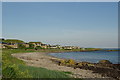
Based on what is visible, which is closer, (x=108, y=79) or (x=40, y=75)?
(x=40, y=75)

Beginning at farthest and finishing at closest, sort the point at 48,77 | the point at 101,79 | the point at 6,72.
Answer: the point at 101,79 < the point at 48,77 < the point at 6,72

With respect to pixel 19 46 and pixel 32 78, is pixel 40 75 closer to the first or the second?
pixel 32 78

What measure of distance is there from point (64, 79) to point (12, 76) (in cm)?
276

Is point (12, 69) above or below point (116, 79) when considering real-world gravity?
above

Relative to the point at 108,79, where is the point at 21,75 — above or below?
above

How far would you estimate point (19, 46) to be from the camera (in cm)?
10256

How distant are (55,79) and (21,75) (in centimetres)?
200

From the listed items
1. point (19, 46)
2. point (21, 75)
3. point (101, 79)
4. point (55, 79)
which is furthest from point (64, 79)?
point (19, 46)

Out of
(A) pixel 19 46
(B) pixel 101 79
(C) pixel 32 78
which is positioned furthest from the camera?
(A) pixel 19 46

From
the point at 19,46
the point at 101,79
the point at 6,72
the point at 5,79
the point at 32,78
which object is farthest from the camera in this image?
the point at 19,46

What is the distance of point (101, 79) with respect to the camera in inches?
501

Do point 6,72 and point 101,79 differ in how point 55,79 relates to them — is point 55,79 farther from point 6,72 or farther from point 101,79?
point 101,79

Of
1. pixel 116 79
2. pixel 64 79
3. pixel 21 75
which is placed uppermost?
pixel 21 75

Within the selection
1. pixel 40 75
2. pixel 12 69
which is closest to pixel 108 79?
pixel 40 75
